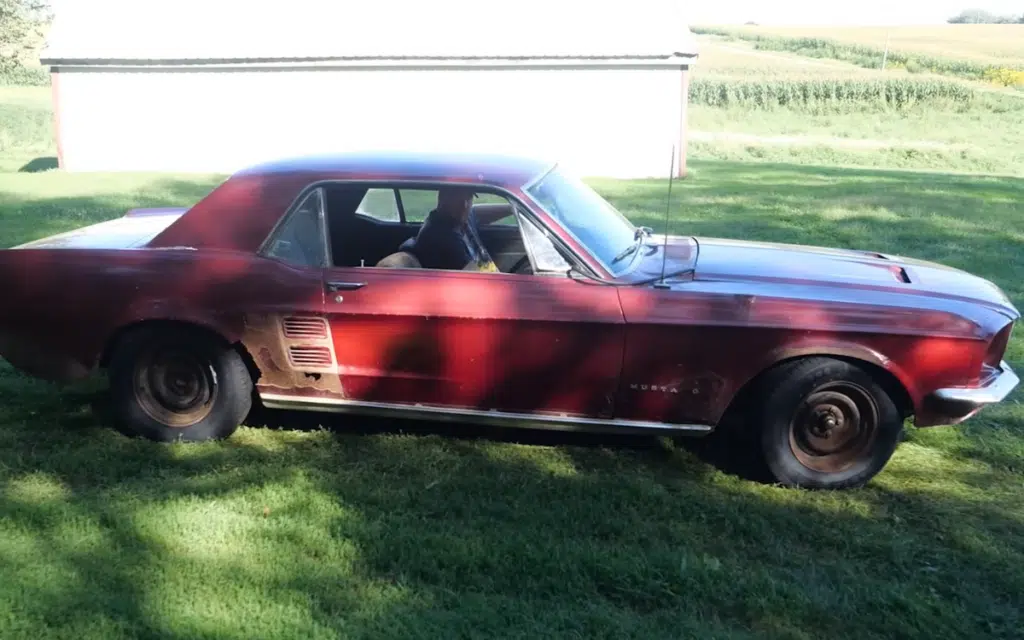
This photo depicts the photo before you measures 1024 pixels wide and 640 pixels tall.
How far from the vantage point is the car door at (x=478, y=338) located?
4.38 metres

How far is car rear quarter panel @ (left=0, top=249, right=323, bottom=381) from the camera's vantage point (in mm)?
4633

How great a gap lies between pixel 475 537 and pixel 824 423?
1.70 meters

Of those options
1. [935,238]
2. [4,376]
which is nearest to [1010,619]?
[4,376]

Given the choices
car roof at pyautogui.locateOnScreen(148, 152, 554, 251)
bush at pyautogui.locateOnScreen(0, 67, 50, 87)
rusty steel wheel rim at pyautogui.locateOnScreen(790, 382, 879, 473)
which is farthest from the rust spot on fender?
bush at pyautogui.locateOnScreen(0, 67, 50, 87)

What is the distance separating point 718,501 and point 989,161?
2382cm

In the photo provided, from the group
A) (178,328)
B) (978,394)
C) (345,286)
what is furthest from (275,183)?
(978,394)

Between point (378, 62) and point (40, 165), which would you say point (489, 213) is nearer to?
point (378, 62)

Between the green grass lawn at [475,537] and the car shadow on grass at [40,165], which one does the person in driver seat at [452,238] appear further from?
the car shadow on grass at [40,165]

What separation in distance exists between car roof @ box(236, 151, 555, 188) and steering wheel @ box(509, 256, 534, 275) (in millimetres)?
357

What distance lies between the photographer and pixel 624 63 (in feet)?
64.2

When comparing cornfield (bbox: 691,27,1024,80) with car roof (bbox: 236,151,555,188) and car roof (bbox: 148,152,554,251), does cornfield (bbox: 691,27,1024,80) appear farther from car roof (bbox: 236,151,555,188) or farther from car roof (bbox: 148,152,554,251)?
car roof (bbox: 148,152,554,251)

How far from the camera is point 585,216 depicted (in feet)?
16.0

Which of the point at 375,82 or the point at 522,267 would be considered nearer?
the point at 522,267

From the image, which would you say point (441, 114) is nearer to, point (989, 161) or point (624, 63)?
point (624, 63)
